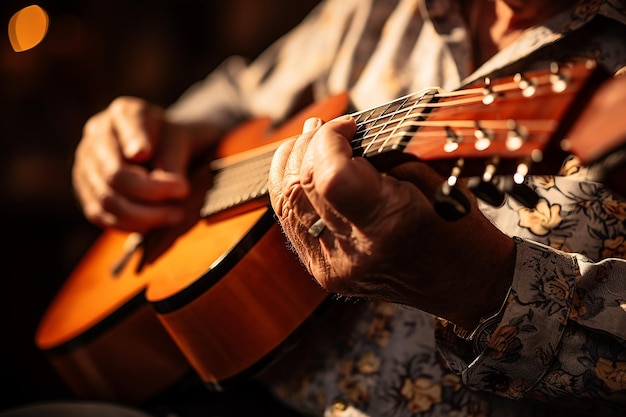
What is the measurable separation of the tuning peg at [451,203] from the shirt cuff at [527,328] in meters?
0.12

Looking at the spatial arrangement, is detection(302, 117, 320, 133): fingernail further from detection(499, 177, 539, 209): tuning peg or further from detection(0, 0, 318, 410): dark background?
detection(0, 0, 318, 410): dark background

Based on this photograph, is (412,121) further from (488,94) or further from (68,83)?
(68,83)

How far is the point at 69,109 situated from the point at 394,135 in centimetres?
193

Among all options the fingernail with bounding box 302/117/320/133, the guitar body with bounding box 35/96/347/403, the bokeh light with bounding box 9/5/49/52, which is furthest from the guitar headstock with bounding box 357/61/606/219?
the bokeh light with bounding box 9/5/49/52

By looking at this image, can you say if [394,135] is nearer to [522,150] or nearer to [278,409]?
[522,150]

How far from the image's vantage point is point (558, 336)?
1.98 ft

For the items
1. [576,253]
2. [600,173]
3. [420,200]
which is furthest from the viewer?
[576,253]

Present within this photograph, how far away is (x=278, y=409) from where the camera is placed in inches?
37.0

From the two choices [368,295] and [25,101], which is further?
[25,101]

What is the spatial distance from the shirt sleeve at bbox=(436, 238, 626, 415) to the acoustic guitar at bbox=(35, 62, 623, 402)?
0.51 feet

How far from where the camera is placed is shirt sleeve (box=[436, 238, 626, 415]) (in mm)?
591

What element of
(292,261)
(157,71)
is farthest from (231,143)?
(157,71)

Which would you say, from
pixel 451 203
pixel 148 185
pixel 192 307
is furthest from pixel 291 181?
pixel 148 185

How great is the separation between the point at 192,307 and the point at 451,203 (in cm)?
39
